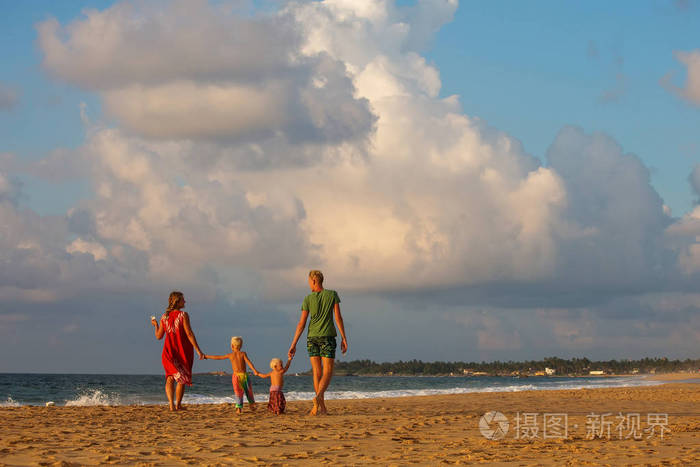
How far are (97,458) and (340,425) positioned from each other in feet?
13.7

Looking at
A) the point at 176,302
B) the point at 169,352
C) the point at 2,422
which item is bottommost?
the point at 2,422

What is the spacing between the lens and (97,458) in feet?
22.7

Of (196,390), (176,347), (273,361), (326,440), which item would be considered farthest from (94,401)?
(196,390)

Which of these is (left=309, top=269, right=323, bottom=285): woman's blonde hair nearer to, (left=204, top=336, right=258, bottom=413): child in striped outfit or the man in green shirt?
the man in green shirt

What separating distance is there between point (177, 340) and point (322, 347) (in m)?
2.67

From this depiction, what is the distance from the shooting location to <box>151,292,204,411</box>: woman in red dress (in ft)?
40.4

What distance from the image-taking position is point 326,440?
28.0 ft

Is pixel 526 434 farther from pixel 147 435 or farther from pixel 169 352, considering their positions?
pixel 169 352

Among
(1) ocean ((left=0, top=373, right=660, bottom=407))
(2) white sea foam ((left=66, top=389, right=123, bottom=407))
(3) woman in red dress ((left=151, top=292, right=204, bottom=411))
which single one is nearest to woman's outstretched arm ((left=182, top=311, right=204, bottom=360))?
(3) woman in red dress ((left=151, top=292, right=204, bottom=411))

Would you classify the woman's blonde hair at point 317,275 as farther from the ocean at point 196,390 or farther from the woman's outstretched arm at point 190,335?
the ocean at point 196,390

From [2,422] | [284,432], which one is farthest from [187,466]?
[2,422]

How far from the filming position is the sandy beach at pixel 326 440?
709 centimetres

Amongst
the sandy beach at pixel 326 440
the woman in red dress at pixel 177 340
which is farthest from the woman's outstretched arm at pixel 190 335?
the sandy beach at pixel 326 440

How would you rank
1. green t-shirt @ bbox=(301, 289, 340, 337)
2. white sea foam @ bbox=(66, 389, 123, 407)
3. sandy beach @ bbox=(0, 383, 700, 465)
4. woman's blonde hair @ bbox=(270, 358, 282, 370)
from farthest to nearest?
white sea foam @ bbox=(66, 389, 123, 407), woman's blonde hair @ bbox=(270, 358, 282, 370), green t-shirt @ bbox=(301, 289, 340, 337), sandy beach @ bbox=(0, 383, 700, 465)
